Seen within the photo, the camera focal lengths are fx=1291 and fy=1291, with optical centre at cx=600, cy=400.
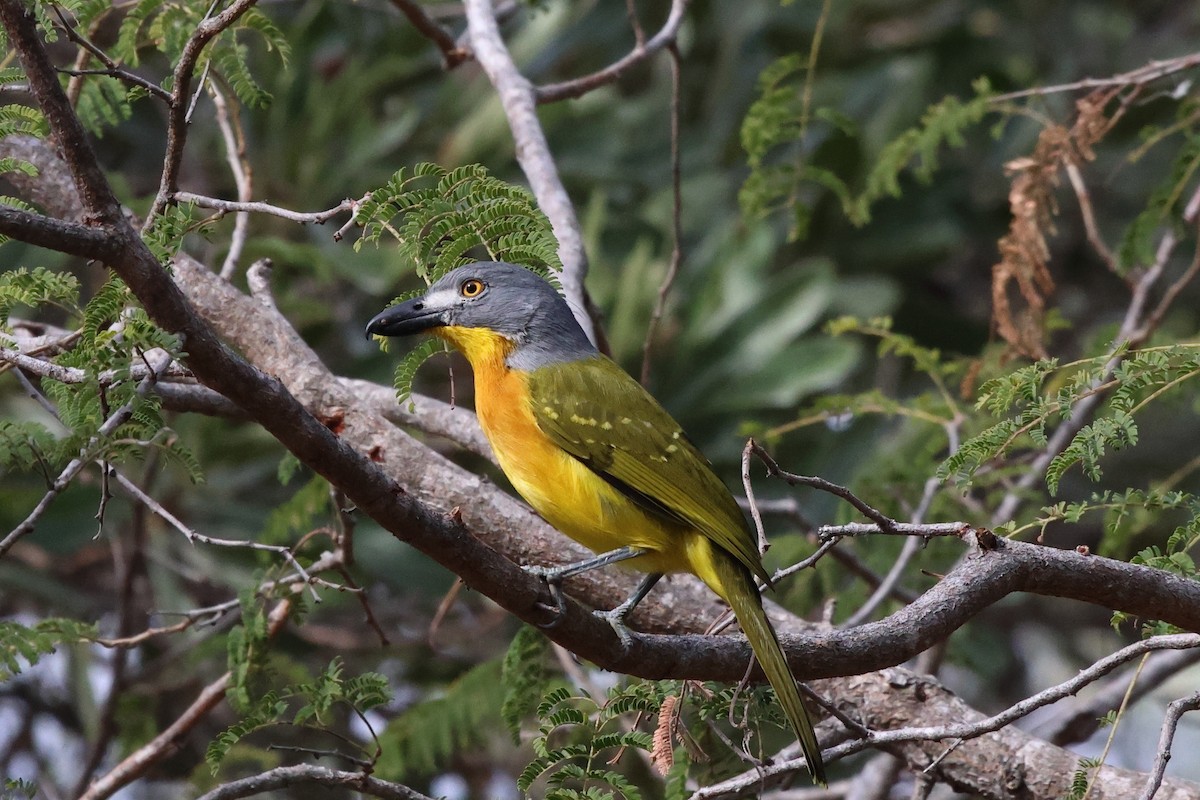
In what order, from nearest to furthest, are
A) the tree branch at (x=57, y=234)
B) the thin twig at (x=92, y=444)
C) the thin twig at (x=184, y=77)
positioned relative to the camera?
1. the tree branch at (x=57, y=234)
2. the thin twig at (x=92, y=444)
3. the thin twig at (x=184, y=77)

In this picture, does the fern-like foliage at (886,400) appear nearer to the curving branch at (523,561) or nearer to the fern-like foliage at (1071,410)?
the curving branch at (523,561)

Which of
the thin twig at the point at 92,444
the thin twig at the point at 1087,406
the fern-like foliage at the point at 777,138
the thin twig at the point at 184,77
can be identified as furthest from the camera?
the thin twig at the point at 1087,406

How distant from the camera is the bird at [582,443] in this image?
10.8ft

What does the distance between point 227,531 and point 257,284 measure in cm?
190

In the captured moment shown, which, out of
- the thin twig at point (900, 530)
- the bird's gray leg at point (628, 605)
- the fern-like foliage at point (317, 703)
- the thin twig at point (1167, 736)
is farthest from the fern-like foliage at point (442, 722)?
the thin twig at point (1167, 736)

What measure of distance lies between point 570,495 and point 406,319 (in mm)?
725

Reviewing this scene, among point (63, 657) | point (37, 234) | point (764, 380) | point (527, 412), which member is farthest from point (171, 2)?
point (63, 657)

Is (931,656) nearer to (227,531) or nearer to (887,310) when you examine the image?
(887,310)

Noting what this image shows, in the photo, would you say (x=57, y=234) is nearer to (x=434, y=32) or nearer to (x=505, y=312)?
(x=505, y=312)

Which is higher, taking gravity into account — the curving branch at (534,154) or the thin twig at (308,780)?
the curving branch at (534,154)

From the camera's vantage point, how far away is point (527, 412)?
3.60 metres

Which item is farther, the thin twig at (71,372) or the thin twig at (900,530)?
the thin twig at (900,530)

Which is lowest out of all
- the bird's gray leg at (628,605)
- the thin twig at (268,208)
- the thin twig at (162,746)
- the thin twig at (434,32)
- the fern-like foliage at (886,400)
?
the thin twig at (162,746)

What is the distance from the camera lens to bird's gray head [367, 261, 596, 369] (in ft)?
12.2
